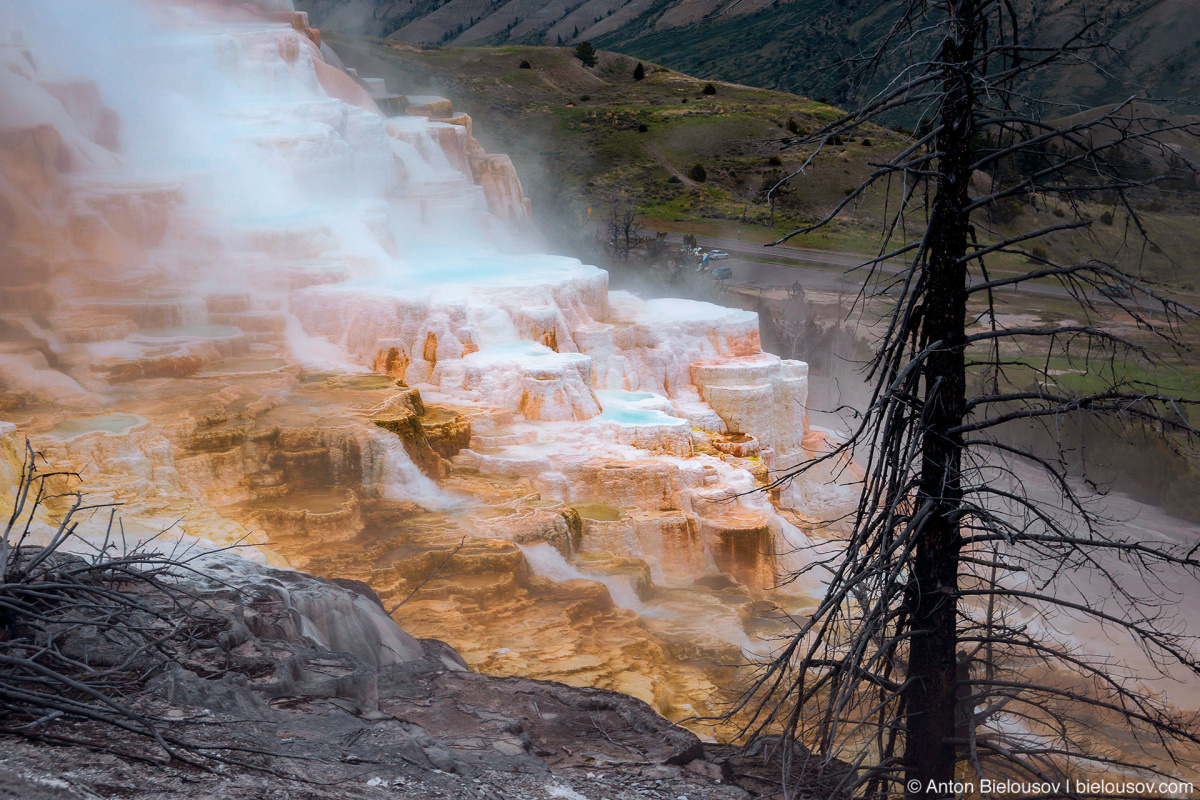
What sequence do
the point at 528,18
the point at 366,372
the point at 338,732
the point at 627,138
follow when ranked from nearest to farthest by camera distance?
the point at 338,732
the point at 366,372
the point at 627,138
the point at 528,18

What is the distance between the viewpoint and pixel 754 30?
74.8 metres

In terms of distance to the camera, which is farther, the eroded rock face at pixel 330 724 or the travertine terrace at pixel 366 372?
the travertine terrace at pixel 366 372

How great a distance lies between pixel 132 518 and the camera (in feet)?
26.6

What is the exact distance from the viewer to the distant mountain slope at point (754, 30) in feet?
136

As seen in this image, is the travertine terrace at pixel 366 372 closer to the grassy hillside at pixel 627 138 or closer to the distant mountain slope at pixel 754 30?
the distant mountain slope at pixel 754 30

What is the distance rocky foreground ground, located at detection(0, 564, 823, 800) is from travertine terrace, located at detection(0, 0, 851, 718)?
1165 mm

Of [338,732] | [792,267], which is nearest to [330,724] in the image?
[338,732]

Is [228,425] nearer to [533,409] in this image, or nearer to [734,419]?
[533,409]

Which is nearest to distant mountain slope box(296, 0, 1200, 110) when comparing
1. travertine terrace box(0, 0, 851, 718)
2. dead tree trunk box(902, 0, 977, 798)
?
dead tree trunk box(902, 0, 977, 798)

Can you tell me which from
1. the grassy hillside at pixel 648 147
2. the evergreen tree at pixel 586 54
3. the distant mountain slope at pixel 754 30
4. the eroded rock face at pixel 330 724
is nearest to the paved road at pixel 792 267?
the grassy hillside at pixel 648 147

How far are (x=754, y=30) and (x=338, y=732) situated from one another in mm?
77726

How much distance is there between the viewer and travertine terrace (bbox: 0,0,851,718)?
29.4 feet

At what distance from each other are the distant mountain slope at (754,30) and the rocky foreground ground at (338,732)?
3142 mm

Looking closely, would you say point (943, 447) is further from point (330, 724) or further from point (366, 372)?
point (366, 372)
